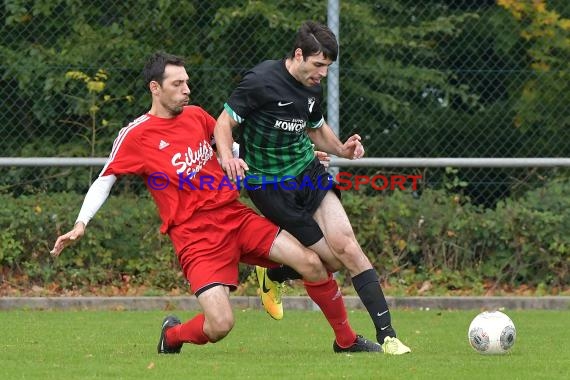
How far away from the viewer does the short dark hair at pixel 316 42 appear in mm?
7730

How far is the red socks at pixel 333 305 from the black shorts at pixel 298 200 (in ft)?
0.86

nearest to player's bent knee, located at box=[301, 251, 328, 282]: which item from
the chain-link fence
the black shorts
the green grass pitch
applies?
the black shorts

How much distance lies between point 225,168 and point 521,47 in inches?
228

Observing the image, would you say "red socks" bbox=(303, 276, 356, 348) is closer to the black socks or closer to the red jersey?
the black socks

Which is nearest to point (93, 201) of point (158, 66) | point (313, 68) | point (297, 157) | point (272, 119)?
point (158, 66)

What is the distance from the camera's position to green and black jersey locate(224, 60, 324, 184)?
311 inches

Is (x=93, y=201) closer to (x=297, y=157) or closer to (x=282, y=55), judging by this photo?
(x=297, y=157)

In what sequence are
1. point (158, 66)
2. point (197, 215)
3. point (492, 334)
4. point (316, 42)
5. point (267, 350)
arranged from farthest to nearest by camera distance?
point (267, 350) → point (158, 66) → point (197, 215) → point (316, 42) → point (492, 334)

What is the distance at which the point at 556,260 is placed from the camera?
12.1 m

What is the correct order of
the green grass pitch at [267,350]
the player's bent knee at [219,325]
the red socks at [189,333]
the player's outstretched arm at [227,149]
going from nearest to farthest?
the green grass pitch at [267,350] → the player's outstretched arm at [227,149] → the player's bent knee at [219,325] → the red socks at [189,333]

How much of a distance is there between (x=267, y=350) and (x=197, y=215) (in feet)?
3.47

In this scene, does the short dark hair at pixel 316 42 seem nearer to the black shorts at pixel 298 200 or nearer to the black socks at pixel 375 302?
the black shorts at pixel 298 200

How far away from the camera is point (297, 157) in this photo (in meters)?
8.07

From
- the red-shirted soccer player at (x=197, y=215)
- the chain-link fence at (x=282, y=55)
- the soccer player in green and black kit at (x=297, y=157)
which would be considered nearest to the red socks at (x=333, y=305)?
the red-shirted soccer player at (x=197, y=215)
